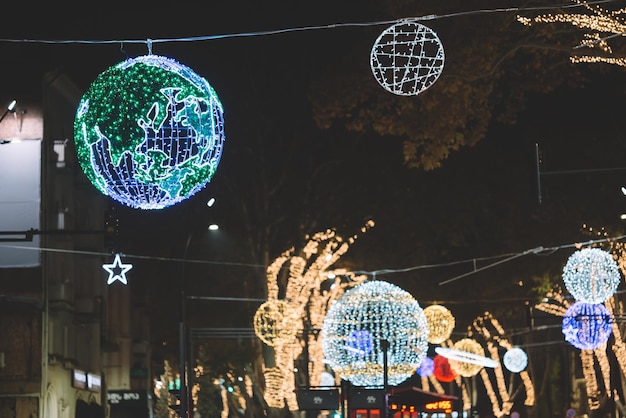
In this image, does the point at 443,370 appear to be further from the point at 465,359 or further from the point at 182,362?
the point at 182,362

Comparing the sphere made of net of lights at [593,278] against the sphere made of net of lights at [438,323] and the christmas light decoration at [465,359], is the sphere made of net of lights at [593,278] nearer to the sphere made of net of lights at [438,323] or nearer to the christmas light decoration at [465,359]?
the sphere made of net of lights at [438,323]

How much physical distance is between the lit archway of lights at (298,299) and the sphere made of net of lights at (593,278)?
11.0 metres

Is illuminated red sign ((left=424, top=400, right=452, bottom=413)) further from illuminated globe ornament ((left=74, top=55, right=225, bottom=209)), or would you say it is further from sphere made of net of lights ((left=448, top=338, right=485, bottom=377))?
illuminated globe ornament ((left=74, top=55, right=225, bottom=209))

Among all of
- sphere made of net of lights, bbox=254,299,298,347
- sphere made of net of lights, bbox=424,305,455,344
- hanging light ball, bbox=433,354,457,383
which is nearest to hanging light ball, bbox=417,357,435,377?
hanging light ball, bbox=433,354,457,383

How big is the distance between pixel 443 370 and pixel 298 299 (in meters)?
6.94

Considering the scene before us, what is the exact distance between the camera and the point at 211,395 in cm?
5772

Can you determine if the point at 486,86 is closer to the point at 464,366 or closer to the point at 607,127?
the point at 607,127

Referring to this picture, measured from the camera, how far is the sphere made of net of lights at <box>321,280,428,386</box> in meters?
24.5

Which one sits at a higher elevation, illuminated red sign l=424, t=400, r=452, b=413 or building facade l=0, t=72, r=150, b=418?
building facade l=0, t=72, r=150, b=418

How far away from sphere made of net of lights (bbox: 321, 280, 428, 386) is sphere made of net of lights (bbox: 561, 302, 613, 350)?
4633 mm

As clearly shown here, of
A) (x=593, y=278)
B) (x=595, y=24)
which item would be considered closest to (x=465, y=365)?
(x=593, y=278)

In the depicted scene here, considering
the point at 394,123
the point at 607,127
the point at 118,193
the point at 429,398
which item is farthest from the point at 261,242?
the point at 118,193

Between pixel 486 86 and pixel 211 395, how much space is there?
1546 inches

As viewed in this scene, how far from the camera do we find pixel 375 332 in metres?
24.4
